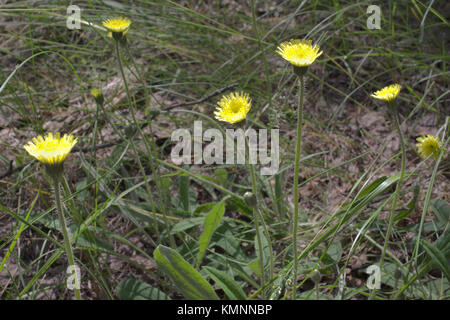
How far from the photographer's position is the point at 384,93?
1253 millimetres

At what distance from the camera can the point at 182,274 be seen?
137 cm

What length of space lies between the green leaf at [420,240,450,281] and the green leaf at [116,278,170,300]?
921 mm

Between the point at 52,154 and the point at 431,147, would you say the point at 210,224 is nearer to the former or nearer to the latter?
the point at 52,154

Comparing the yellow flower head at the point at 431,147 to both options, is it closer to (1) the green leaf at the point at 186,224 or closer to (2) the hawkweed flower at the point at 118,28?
(1) the green leaf at the point at 186,224

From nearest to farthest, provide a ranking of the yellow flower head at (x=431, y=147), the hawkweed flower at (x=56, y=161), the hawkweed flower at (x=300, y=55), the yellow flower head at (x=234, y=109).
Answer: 1. the hawkweed flower at (x=56, y=161)
2. the hawkweed flower at (x=300, y=55)
3. the yellow flower head at (x=234, y=109)
4. the yellow flower head at (x=431, y=147)

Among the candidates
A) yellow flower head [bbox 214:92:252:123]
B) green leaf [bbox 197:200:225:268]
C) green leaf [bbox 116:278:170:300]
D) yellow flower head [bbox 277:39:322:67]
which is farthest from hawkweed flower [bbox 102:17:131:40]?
green leaf [bbox 116:278:170:300]

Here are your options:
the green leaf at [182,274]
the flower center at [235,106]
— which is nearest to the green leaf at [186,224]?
the green leaf at [182,274]

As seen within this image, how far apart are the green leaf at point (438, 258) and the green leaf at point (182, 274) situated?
2.26ft

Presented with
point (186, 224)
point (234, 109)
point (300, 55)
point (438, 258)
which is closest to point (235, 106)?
point (234, 109)

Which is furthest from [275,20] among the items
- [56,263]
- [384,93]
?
[56,263]

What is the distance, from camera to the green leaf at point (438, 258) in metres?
1.28

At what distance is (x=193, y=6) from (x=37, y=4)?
1.05 meters
